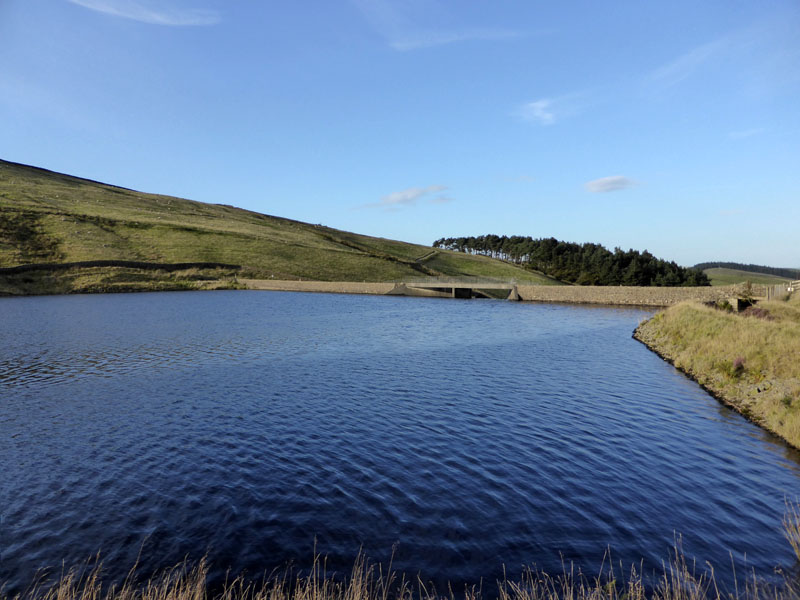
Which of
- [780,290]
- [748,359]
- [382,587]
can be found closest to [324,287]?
[780,290]

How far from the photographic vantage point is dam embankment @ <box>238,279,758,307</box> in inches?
3091

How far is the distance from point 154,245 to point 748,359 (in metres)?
118

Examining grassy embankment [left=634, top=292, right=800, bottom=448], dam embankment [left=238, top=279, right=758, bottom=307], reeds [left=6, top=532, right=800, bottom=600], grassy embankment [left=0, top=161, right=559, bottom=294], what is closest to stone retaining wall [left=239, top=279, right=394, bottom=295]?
dam embankment [left=238, top=279, right=758, bottom=307]

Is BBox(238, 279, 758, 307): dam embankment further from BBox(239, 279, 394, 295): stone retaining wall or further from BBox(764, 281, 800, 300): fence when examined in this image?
BBox(764, 281, 800, 300): fence

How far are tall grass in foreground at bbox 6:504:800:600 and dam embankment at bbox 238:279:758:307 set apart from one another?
2740 inches

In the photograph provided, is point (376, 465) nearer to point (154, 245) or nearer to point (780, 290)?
point (780, 290)

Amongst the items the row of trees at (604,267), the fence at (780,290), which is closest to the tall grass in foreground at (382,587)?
the fence at (780,290)

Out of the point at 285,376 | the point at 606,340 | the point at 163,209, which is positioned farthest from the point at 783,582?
the point at 163,209

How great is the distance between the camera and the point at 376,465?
1472cm

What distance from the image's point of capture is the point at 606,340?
4334 centimetres

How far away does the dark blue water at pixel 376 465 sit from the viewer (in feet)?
34.3

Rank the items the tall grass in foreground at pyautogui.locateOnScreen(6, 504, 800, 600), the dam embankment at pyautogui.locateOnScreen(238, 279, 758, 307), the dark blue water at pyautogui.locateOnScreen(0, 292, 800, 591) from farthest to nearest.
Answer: the dam embankment at pyautogui.locateOnScreen(238, 279, 758, 307), the dark blue water at pyautogui.locateOnScreen(0, 292, 800, 591), the tall grass in foreground at pyautogui.locateOnScreen(6, 504, 800, 600)

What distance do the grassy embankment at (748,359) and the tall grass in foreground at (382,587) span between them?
1050 cm

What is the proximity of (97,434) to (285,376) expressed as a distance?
10528 mm
